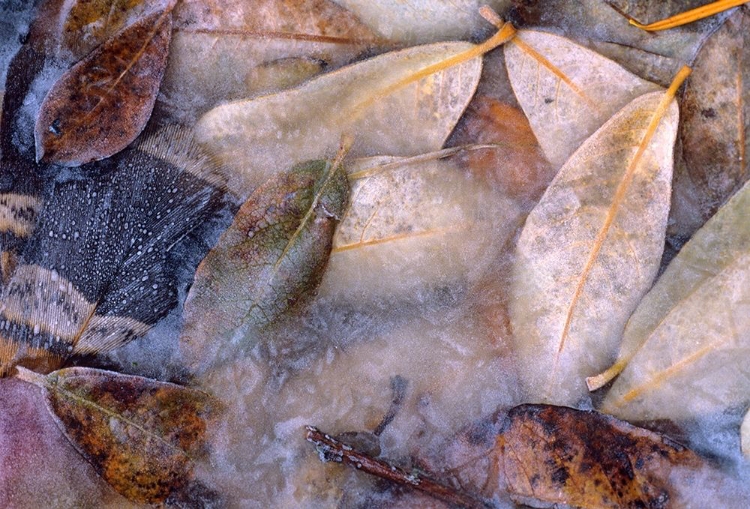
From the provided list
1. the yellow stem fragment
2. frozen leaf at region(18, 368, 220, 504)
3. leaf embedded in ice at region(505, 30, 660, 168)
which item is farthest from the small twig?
the yellow stem fragment

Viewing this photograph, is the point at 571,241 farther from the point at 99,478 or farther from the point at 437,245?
the point at 99,478

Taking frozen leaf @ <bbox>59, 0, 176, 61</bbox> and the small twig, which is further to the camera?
frozen leaf @ <bbox>59, 0, 176, 61</bbox>

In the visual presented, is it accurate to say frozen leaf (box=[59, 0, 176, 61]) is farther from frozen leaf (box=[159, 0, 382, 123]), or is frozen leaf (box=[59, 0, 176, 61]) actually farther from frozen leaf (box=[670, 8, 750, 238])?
frozen leaf (box=[670, 8, 750, 238])

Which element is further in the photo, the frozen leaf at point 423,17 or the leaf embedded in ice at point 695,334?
the frozen leaf at point 423,17

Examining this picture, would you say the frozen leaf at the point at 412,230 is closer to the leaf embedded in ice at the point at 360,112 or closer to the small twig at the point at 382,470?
the leaf embedded in ice at the point at 360,112

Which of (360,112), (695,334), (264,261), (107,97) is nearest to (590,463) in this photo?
(695,334)

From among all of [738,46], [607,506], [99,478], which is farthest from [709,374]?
[99,478]

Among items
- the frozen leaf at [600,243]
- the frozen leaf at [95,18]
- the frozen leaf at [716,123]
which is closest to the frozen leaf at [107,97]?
the frozen leaf at [95,18]
